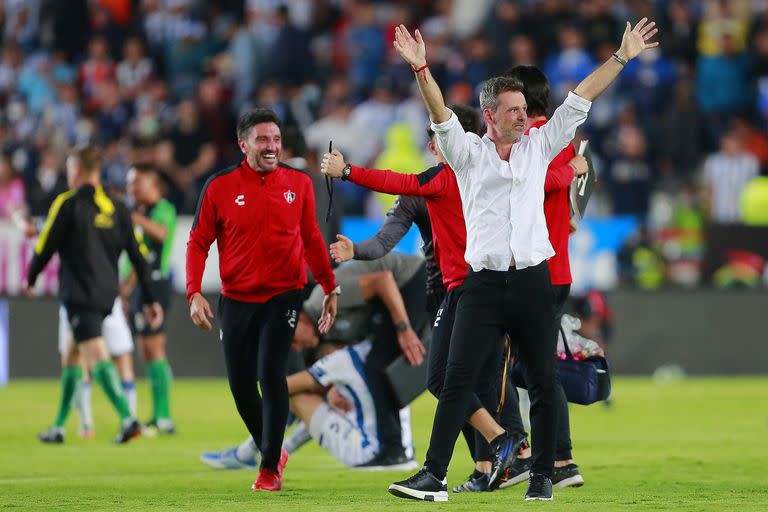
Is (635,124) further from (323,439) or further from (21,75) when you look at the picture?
(323,439)

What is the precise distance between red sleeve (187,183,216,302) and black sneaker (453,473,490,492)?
181 cm

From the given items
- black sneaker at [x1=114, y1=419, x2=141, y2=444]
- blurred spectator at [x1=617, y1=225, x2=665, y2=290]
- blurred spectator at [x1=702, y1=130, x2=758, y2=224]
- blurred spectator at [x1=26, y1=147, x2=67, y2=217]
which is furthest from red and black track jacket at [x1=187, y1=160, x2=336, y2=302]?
blurred spectator at [x1=702, y1=130, x2=758, y2=224]

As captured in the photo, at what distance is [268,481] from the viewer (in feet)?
27.7

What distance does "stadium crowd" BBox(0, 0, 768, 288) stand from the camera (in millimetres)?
19734

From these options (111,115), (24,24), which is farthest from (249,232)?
(24,24)

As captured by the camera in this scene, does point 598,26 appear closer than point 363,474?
No

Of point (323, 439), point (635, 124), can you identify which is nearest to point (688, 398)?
point (635, 124)

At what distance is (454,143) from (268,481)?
2359 millimetres

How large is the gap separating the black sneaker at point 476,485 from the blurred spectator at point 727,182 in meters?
11.9

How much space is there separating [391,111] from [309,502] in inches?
529

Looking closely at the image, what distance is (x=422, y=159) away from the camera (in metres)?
20.1

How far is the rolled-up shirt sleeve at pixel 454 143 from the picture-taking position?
723 centimetres

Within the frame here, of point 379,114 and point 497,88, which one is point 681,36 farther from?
point 497,88

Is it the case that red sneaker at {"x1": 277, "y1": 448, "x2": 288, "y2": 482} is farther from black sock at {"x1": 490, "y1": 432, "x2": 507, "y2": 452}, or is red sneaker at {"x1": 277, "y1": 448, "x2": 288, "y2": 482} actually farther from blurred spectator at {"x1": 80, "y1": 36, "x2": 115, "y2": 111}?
blurred spectator at {"x1": 80, "y1": 36, "x2": 115, "y2": 111}
